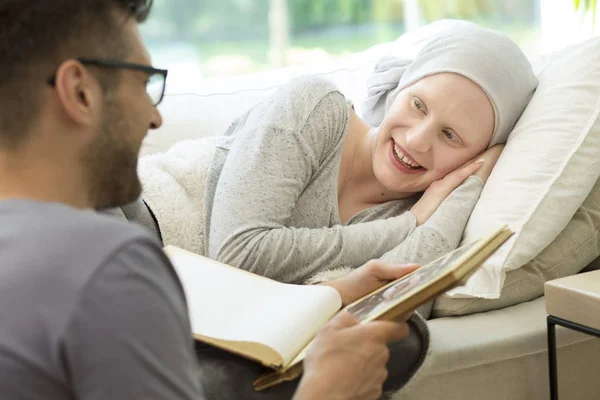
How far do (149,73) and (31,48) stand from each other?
135 millimetres

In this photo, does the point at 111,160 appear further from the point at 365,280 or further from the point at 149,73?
the point at 365,280

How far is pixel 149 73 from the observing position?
2.92ft

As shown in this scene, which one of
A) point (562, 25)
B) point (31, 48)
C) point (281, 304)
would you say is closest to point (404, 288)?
point (281, 304)

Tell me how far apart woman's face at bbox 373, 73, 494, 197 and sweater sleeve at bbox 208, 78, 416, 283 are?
0.11 m

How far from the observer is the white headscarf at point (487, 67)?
1.69 meters

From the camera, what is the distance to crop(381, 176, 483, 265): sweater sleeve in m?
1.58

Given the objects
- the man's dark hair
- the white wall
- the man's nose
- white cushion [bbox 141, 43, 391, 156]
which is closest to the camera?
the man's dark hair

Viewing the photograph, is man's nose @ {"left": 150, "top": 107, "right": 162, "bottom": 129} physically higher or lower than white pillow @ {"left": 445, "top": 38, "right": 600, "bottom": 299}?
higher

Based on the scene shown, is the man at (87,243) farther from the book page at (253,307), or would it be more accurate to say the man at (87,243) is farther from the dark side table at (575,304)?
the dark side table at (575,304)

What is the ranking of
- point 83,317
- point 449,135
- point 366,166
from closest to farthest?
point 83,317
point 449,135
point 366,166

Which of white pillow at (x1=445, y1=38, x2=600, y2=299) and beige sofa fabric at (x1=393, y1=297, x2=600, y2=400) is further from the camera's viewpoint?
white pillow at (x1=445, y1=38, x2=600, y2=299)

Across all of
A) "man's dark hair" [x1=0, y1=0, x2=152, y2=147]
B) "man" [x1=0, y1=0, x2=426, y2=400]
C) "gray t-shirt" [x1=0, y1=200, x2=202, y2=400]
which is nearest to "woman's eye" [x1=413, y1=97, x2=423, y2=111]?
"man" [x1=0, y1=0, x2=426, y2=400]

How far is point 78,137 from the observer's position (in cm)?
81

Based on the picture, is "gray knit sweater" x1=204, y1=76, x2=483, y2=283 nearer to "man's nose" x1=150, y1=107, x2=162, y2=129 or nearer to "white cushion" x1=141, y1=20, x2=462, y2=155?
"white cushion" x1=141, y1=20, x2=462, y2=155
